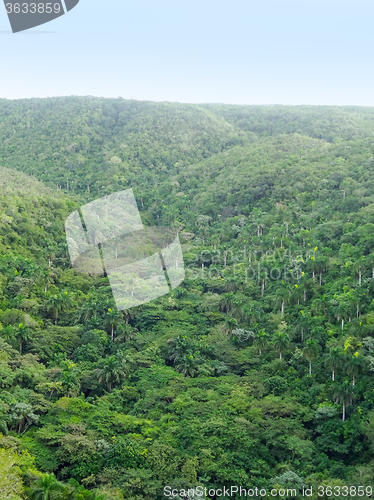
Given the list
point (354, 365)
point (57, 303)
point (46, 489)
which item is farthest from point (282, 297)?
point (46, 489)

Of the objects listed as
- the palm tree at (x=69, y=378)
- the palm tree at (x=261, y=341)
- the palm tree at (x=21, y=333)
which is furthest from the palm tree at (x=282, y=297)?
the palm tree at (x=21, y=333)

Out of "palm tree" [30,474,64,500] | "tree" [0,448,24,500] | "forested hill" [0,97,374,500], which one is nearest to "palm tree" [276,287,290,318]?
"forested hill" [0,97,374,500]

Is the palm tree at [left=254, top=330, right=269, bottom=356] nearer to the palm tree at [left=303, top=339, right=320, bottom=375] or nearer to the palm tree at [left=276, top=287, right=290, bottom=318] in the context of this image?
the palm tree at [left=303, top=339, right=320, bottom=375]

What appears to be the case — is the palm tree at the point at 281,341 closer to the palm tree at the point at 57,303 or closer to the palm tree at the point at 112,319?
the palm tree at the point at 112,319

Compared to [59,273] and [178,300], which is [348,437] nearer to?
[178,300]

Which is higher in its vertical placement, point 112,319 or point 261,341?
point 112,319

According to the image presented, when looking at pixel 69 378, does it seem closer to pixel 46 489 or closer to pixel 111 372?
pixel 111 372
